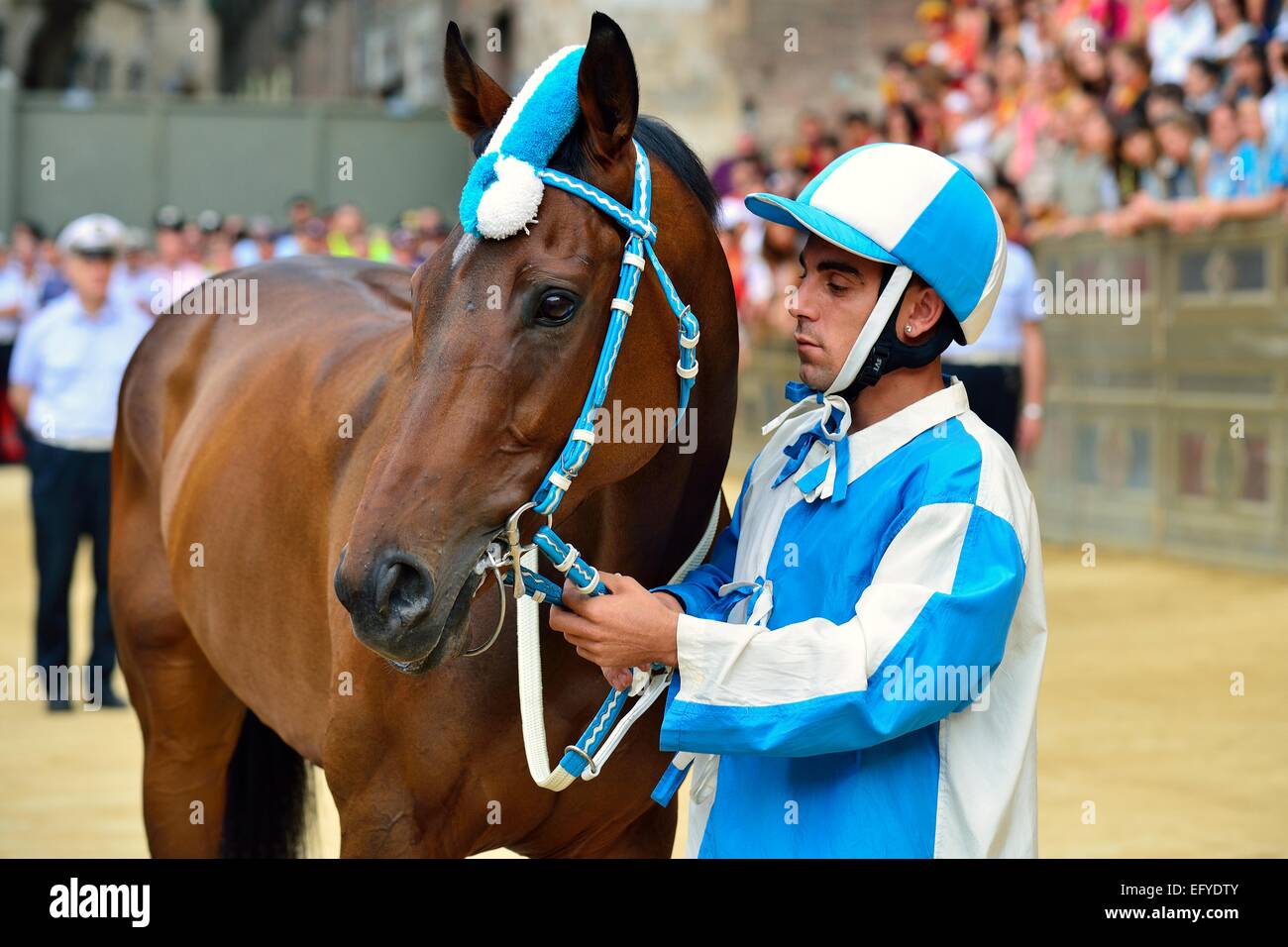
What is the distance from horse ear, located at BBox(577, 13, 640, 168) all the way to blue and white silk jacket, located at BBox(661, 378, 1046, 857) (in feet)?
1.76

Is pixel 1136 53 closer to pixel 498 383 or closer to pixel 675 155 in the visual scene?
pixel 675 155

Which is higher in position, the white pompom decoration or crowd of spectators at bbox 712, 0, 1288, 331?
crowd of spectators at bbox 712, 0, 1288, 331

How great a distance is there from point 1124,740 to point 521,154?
14.9 ft

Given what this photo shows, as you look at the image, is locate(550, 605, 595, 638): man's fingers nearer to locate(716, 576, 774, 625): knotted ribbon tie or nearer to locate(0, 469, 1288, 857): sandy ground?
locate(716, 576, 774, 625): knotted ribbon tie

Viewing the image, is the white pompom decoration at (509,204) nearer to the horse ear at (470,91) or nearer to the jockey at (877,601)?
the horse ear at (470,91)

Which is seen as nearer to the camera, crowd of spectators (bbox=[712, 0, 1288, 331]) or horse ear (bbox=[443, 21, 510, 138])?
horse ear (bbox=[443, 21, 510, 138])

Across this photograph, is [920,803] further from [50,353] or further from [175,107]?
[175,107]

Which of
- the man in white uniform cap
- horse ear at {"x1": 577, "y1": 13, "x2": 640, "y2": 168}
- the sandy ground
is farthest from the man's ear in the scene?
the man in white uniform cap

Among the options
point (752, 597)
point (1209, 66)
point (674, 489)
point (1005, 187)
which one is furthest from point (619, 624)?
point (1209, 66)

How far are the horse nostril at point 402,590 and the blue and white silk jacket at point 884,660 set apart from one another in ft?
1.15

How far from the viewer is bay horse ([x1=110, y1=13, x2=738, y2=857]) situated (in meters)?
2.06

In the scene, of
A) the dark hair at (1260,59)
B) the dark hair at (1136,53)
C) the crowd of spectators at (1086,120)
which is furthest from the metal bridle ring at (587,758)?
the dark hair at (1136,53)

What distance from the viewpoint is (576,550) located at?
7.38ft
